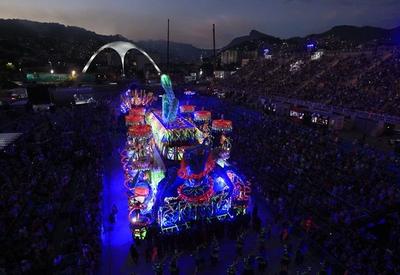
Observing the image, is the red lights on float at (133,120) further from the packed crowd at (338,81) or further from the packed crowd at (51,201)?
the packed crowd at (338,81)

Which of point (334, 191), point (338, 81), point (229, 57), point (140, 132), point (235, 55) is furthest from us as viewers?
point (229, 57)

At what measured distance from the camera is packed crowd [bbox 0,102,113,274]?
32.3 feet

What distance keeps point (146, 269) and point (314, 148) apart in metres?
13.8

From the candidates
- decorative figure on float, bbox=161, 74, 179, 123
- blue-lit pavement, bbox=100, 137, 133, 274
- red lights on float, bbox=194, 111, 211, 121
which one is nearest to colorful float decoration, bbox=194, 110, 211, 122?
red lights on float, bbox=194, 111, 211, 121

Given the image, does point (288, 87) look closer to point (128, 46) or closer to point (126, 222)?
point (126, 222)

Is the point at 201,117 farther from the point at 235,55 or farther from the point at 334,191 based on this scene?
the point at 235,55

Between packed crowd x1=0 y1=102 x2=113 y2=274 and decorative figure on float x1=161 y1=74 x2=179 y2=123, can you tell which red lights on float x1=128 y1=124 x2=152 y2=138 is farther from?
packed crowd x1=0 y1=102 x2=113 y2=274

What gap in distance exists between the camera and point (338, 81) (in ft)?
104

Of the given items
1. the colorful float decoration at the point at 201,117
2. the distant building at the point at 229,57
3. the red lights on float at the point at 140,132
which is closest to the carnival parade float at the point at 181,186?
the red lights on float at the point at 140,132

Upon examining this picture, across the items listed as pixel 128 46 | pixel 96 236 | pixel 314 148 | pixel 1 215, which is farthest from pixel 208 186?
pixel 128 46

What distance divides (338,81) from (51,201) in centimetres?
3083

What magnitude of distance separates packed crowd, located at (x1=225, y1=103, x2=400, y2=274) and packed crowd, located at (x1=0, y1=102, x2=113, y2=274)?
8.53m

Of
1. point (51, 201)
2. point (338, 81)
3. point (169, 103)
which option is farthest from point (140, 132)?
point (338, 81)

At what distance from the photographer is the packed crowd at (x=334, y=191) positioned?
33.8ft
